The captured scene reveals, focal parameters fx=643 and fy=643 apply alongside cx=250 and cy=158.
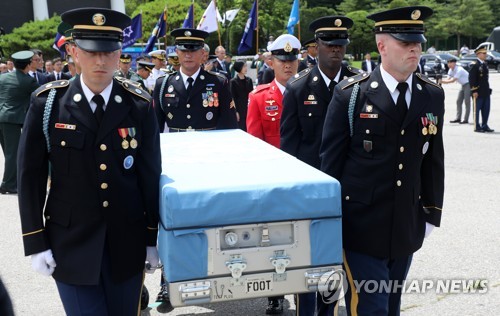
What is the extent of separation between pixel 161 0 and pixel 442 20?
26420 mm

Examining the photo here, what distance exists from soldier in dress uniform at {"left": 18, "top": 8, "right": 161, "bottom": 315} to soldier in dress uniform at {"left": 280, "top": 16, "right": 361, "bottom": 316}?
5.74ft

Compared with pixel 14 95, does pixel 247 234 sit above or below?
above

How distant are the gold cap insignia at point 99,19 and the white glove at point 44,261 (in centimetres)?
113

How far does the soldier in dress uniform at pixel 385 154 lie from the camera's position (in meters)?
3.44

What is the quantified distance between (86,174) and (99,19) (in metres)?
0.75

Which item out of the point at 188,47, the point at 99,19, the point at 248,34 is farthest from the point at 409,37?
the point at 248,34

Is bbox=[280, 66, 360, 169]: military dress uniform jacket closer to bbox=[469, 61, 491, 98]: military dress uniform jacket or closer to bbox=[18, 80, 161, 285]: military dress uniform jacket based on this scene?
bbox=[18, 80, 161, 285]: military dress uniform jacket

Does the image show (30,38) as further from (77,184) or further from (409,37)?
(409,37)

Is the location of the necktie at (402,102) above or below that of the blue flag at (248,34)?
above

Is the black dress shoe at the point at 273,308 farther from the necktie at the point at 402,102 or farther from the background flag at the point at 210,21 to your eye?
the background flag at the point at 210,21

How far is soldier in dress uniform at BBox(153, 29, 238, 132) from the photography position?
20.4ft

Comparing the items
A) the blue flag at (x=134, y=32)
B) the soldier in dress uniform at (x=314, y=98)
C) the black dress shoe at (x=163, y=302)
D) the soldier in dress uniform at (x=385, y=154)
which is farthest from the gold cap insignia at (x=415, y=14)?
the blue flag at (x=134, y=32)

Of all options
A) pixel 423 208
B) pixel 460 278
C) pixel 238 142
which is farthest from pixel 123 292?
pixel 460 278

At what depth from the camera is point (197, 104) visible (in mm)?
6238
